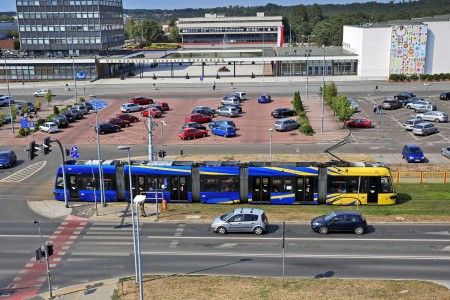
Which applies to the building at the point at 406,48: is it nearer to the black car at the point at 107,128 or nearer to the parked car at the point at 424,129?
the parked car at the point at 424,129

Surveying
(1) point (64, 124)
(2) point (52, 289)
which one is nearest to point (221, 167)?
(2) point (52, 289)

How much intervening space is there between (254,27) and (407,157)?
→ 148 meters

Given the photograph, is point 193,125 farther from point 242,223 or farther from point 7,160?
point 242,223

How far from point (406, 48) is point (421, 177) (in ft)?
199

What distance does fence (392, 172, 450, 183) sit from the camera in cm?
4309

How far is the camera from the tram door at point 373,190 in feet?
120

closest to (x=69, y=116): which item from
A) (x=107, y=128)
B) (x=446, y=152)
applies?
(x=107, y=128)

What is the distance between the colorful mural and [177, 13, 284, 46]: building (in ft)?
305

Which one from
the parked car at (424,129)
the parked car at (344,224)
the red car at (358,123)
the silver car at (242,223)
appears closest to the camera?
the parked car at (344,224)

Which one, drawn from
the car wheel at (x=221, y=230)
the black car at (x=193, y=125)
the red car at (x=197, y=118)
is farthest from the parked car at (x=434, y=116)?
the car wheel at (x=221, y=230)

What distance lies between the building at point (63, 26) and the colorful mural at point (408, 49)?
61.8 m

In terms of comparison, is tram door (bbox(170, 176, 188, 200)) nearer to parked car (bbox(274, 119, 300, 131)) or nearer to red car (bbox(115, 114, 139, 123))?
parked car (bbox(274, 119, 300, 131))

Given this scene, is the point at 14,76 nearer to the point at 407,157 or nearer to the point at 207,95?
the point at 207,95

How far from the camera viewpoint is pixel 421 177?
142ft
